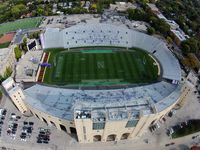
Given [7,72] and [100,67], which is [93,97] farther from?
[7,72]

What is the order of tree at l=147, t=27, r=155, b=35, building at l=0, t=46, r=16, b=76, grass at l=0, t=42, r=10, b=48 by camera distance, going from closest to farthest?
building at l=0, t=46, r=16, b=76
grass at l=0, t=42, r=10, b=48
tree at l=147, t=27, r=155, b=35

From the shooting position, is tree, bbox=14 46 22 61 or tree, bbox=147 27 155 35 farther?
tree, bbox=147 27 155 35

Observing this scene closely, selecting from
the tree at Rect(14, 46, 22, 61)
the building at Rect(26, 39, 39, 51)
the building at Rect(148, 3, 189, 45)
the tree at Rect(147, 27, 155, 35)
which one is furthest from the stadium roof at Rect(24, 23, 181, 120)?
the tree at Rect(14, 46, 22, 61)

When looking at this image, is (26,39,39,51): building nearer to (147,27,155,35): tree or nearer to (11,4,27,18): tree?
(11,4,27,18): tree

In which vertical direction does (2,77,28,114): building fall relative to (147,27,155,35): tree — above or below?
below

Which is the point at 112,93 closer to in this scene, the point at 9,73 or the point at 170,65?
the point at 170,65

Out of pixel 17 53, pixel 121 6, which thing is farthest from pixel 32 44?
pixel 121 6

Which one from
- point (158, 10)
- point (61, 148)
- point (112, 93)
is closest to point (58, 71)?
point (112, 93)
